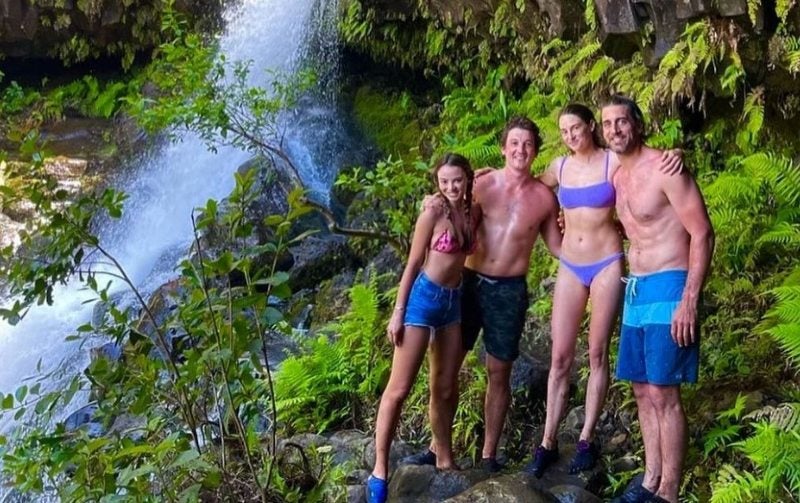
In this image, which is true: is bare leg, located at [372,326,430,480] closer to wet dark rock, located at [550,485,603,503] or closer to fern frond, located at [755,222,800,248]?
wet dark rock, located at [550,485,603,503]

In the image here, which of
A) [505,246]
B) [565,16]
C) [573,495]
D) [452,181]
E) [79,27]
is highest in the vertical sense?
[79,27]

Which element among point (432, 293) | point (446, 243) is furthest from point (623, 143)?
point (432, 293)

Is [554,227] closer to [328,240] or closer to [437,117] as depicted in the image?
[328,240]

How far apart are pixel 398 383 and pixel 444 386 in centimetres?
30

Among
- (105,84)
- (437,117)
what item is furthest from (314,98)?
(105,84)

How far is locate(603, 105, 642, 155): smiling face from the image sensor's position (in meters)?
3.65

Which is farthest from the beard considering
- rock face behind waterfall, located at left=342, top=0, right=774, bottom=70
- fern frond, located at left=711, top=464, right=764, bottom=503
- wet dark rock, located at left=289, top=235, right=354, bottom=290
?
wet dark rock, located at left=289, top=235, right=354, bottom=290

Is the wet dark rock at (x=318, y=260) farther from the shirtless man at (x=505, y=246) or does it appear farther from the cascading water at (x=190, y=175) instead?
the shirtless man at (x=505, y=246)

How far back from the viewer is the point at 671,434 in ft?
12.0

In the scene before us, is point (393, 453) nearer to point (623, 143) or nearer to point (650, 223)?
point (650, 223)

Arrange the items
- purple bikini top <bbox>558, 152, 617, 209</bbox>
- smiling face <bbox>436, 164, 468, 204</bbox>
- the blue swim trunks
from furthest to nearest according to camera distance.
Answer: smiling face <bbox>436, 164, 468, 204</bbox>
purple bikini top <bbox>558, 152, 617, 209</bbox>
the blue swim trunks

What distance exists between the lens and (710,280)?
534 centimetres

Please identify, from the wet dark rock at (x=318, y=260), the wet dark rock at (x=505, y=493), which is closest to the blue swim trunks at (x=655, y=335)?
the wet dark rock at (x=505, y=493)

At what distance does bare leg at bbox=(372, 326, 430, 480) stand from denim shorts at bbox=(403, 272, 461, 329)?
6cm
